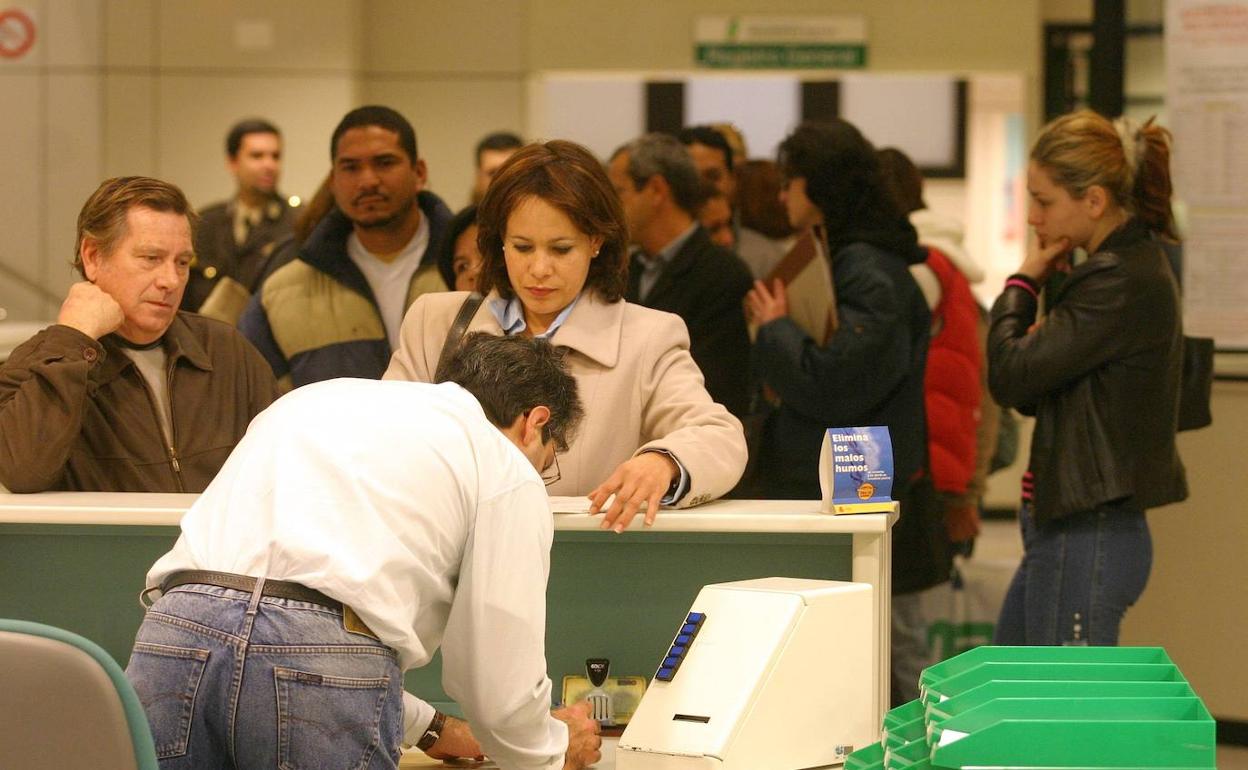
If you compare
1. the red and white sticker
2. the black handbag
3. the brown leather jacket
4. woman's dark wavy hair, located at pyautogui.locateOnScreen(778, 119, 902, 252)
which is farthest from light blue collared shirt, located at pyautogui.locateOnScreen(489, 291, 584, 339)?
the red and white sticker

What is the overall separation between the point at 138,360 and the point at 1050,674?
5.44ft

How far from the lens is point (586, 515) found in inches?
95.3

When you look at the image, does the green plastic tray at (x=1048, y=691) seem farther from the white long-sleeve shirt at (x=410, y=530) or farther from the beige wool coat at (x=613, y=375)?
the beige wool coat at (x=613, y=375)

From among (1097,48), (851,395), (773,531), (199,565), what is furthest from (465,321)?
(1097,48)

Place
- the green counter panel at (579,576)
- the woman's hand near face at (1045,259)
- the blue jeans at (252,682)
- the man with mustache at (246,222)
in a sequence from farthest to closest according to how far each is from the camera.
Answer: the man with mustache at (246,222)
the woman's hand near face at (1045,259)
the green counter panel at (579,576)
the blue jeans at (252,682)

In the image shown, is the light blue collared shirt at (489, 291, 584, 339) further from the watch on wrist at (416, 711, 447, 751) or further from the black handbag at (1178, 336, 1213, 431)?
the black handbag at (1178, 336, 1213, 431)

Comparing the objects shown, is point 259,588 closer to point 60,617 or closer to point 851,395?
point 60,617

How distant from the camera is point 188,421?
285 cm

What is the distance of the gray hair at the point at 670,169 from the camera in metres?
4.19

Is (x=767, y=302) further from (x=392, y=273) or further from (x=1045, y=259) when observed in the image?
(x=392, y=273)

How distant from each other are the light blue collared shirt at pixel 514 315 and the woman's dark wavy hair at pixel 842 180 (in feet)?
3.96

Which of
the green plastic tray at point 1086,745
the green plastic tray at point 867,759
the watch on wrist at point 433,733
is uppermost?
the green plastic tray at point 1086,745

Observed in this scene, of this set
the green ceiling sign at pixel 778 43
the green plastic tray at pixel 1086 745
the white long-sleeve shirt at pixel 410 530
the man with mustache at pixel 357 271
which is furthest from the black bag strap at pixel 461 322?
the green ceiling sign at pixel 778 43

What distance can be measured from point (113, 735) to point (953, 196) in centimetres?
755
